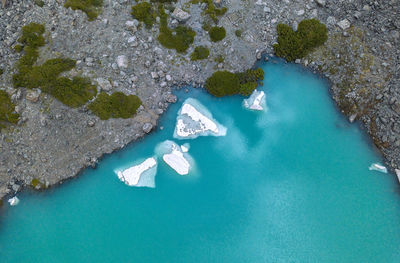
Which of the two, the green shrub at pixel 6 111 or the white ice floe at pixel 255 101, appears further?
the white ice floe at pixel 255 101

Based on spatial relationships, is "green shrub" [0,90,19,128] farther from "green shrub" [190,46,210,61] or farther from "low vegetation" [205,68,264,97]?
"low vegetation" [205,68,264,97]

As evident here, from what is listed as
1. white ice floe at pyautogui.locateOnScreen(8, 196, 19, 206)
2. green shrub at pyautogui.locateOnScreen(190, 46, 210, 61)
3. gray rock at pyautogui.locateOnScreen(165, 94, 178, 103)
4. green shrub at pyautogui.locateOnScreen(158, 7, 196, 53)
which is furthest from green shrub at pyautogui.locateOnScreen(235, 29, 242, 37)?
white ice floe at pyautogui.locateOnScreen(8, 196, 19, 206)

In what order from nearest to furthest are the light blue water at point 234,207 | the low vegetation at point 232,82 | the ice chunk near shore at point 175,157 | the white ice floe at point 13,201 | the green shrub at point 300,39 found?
the light blue water at point 234,207
the white ice floe at point 13,201
the ice chunk near shore at point 175,157
the low vegetation at point 232,82
the green shrub at point 300,39

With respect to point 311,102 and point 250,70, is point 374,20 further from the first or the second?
point 250,70

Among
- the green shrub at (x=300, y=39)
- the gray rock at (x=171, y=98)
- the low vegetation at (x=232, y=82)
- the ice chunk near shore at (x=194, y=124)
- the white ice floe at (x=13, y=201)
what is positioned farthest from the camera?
the green shrub at (x=300, y=39)

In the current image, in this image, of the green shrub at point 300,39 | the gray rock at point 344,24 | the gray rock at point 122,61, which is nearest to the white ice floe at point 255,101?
the green shrub at point 300,39

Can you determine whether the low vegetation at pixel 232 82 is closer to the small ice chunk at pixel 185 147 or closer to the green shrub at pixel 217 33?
the green shrub at pixel 217 33
